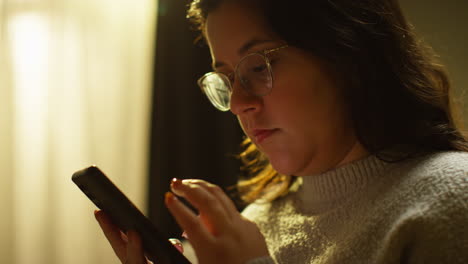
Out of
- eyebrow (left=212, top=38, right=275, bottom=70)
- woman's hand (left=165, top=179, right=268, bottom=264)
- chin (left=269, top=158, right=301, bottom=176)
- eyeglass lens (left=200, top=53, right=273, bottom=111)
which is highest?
eyebrow (left=212, top=38, right=275, bottom=70)

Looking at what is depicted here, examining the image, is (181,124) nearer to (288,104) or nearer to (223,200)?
(288,104)

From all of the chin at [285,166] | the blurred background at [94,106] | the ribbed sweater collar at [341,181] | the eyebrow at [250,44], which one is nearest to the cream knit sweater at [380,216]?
the ribbed sweater collar at [341,181]

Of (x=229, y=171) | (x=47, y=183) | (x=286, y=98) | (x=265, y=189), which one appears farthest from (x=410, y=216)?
(x=229, y=171)

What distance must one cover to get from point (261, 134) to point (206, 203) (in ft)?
0.99

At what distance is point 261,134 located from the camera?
92 cm

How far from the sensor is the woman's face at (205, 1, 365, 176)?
0.85 metres

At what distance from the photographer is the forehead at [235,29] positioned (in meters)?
0.87

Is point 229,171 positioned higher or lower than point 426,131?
lower

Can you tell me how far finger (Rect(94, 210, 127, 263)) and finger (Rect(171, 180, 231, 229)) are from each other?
207mm

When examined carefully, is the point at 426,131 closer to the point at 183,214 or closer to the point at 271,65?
the point at 271,65

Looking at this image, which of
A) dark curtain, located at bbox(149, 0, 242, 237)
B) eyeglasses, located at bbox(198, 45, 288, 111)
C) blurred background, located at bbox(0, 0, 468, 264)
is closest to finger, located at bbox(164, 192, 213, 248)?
eyeglasses, located at bbox(198, 45, 288, 111)

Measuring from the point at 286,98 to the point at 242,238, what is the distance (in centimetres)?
33

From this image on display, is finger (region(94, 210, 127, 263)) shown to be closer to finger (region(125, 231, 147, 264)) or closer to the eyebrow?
finger (region(125, 231, 147, 264))

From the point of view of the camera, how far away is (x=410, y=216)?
68cm
